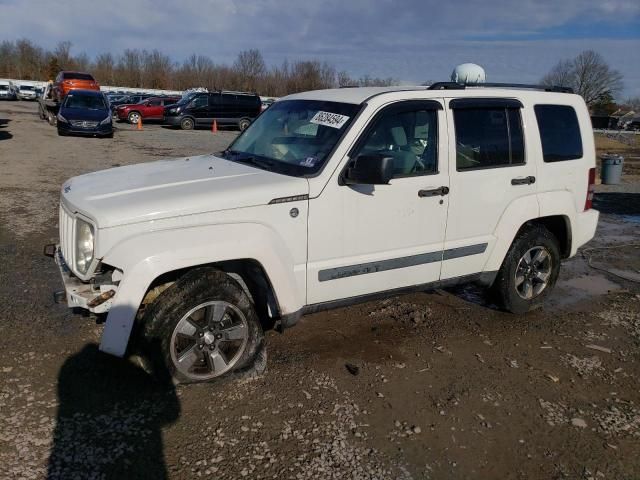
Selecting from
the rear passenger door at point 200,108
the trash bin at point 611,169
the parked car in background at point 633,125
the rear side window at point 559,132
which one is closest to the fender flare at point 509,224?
the rear side window at point 559,132

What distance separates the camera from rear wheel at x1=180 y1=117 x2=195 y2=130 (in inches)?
1070

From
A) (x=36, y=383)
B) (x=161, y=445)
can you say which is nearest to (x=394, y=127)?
(x=161, y=445)

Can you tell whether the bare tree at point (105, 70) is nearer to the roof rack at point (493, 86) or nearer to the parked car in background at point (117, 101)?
the parked car in background at point (117, 101)

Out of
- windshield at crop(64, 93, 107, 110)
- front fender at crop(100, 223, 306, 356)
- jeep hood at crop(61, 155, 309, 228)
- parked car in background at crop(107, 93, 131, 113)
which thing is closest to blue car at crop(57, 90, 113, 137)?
windshield at crop(64, 93, 107, 110)

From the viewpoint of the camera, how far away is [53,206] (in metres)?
8.77

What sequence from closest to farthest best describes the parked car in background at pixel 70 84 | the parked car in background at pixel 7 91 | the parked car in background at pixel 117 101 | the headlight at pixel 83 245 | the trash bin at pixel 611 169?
the headlight at pixel 83 245, the trash bin at pixel 611 169, the parked car in background at pixel 70 84, the parked car in background at pixel 117 101, the parked car in background at pixel 7 91

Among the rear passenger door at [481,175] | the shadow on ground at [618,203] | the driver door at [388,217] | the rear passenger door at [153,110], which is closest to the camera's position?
the driver door at [388,217]

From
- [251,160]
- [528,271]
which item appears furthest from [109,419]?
[528,271]

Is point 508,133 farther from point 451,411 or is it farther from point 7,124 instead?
point 7,124

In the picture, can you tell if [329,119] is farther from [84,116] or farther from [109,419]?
[84,116]

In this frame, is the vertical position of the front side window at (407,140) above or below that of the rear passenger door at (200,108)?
below

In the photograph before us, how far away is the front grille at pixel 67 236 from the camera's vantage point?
3.51 meters

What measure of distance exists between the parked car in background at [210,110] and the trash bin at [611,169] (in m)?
17.4

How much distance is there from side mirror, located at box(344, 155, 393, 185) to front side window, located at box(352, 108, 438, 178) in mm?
322
